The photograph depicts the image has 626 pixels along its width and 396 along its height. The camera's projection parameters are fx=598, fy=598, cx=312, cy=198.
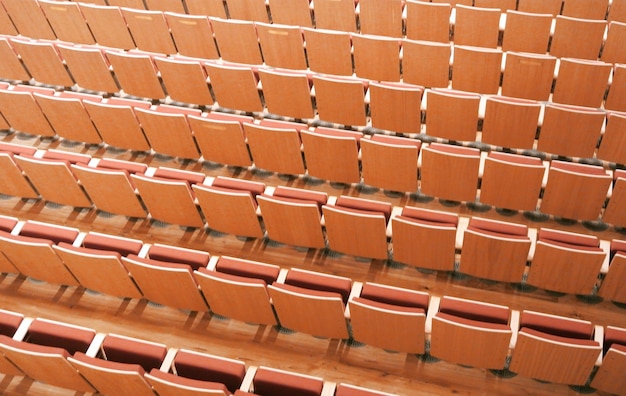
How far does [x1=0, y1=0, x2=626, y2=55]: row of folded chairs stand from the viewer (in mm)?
637

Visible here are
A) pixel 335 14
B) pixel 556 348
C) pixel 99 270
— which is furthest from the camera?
pixel 335 14

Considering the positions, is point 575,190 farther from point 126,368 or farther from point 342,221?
point 126,368

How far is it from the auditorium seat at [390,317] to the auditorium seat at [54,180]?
0.30 m

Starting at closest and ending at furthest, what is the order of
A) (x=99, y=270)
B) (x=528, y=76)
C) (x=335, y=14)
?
(x=99, y=270)
(x=528, y=76)
(x=335, y=14)

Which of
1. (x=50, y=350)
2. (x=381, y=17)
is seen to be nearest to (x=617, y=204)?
(x=381, y=17)

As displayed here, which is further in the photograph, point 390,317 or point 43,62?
point 43,62

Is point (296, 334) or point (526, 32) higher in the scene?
point (526, 32)

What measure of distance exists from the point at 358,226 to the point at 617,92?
0.30m

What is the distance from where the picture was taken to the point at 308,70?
0.70 m

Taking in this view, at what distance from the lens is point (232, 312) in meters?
0.49

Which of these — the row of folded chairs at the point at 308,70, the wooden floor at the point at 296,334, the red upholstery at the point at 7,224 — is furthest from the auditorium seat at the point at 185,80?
the red upholstery at the point at 7,224

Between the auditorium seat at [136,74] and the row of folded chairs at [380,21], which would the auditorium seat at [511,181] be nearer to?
the row of folded chairs at [380,21]

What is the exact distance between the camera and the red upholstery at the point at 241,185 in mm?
536

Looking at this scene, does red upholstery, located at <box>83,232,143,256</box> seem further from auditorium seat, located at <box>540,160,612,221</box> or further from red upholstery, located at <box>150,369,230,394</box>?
auditorium seat, located at <box>540,160,612,221</box>
